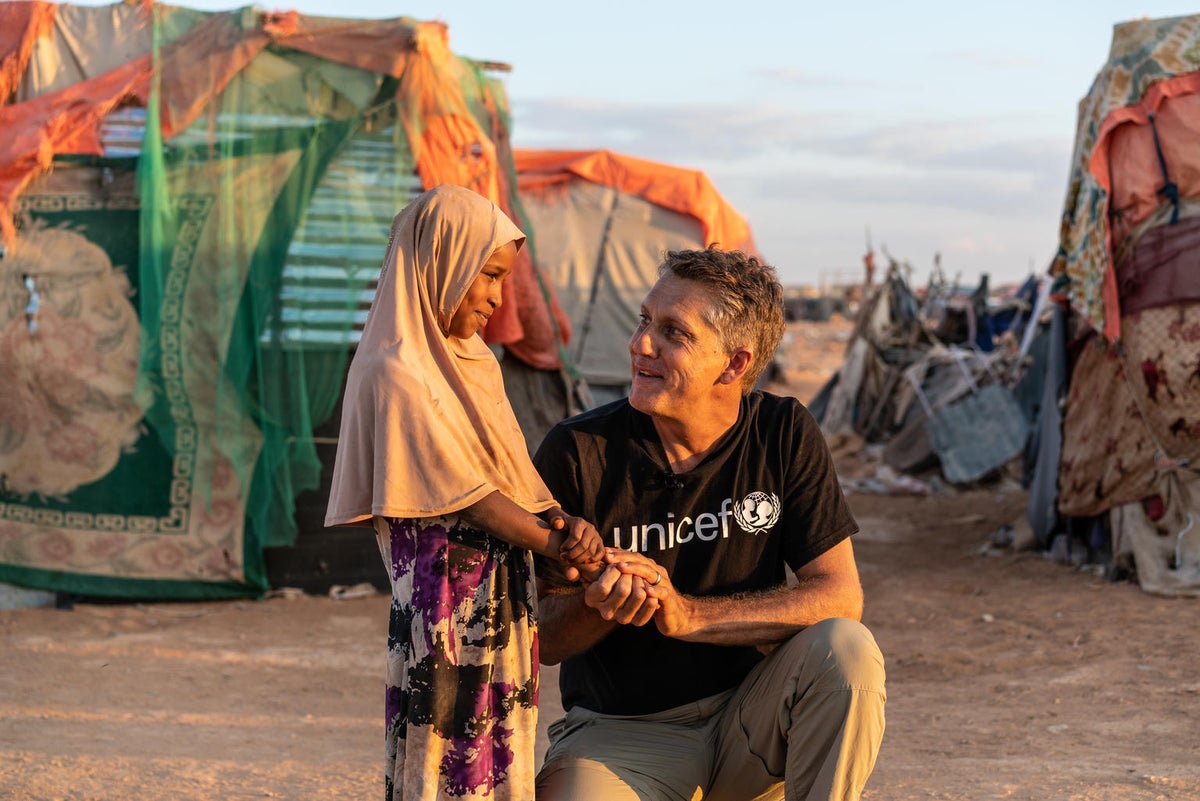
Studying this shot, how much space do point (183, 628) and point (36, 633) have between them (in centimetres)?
72

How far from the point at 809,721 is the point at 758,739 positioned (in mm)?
150

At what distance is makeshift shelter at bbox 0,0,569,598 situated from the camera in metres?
6.96

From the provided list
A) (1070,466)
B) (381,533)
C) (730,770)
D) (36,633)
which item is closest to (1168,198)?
(1070,466)

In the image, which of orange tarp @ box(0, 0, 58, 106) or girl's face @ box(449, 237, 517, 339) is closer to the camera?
girl's face @ box(449, 237, 517, 339)

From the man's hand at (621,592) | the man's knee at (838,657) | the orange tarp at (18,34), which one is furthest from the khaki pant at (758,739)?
the orange tarp at (18,34)

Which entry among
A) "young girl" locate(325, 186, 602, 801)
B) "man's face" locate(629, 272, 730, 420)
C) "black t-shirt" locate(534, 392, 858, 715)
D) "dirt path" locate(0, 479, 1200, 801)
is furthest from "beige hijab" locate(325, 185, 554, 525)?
"dirt path" locate(0, 479, 1200, 801)

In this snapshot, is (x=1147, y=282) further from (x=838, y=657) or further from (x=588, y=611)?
(x=588, y=611)

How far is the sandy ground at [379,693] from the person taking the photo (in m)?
4.09

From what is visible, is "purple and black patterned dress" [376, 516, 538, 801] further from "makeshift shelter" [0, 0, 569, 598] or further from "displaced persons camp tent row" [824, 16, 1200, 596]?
"displaced persons camp tent row" [824, 16, 1200, 596]

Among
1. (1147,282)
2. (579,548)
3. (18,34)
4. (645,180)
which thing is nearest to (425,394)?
(579,548)

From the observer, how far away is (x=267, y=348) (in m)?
7.04

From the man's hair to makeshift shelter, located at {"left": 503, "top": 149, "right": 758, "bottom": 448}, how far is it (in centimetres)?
829

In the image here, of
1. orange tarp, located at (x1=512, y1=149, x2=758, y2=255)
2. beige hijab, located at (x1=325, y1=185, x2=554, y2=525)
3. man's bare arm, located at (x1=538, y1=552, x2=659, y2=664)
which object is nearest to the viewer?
beige hijab, located at (x1=325, y1=185, x2=554, y2=525)

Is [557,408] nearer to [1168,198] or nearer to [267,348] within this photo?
[267,348]
